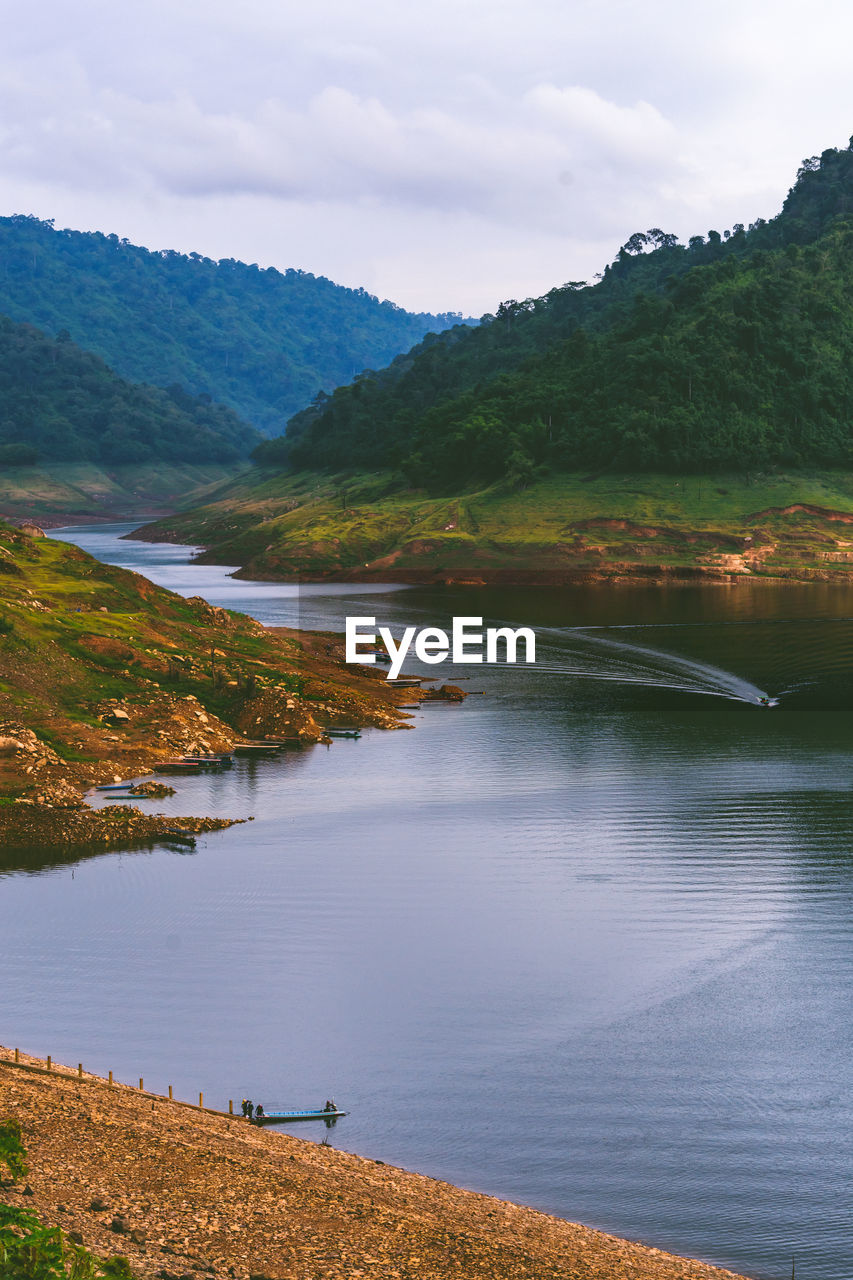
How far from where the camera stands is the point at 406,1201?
28.3 m

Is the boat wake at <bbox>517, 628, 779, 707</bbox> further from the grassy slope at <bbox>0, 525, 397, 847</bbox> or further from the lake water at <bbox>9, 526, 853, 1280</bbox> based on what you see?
the grassy slope at <bbox>0, 525, 397, 847</bbox>

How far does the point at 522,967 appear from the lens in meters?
44.2

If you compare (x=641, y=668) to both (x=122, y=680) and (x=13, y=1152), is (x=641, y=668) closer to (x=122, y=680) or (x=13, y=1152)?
(x=122, y=680)

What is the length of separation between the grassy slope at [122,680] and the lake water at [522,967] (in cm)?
529

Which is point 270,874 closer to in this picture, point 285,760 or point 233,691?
point 285,760

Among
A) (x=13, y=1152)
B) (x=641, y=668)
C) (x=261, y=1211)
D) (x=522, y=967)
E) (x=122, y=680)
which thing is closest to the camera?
(x=261, y=1211)

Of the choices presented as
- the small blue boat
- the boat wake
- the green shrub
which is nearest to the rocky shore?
the green shrub

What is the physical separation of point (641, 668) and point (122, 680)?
50.3 m

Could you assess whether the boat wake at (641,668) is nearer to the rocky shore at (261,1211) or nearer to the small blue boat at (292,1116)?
the small blue boat at (292,1116)

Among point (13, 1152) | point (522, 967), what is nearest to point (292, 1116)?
point (13, 1152)

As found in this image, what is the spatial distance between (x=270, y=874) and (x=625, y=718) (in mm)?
42806

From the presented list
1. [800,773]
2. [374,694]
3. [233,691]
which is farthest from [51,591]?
[800,773]
